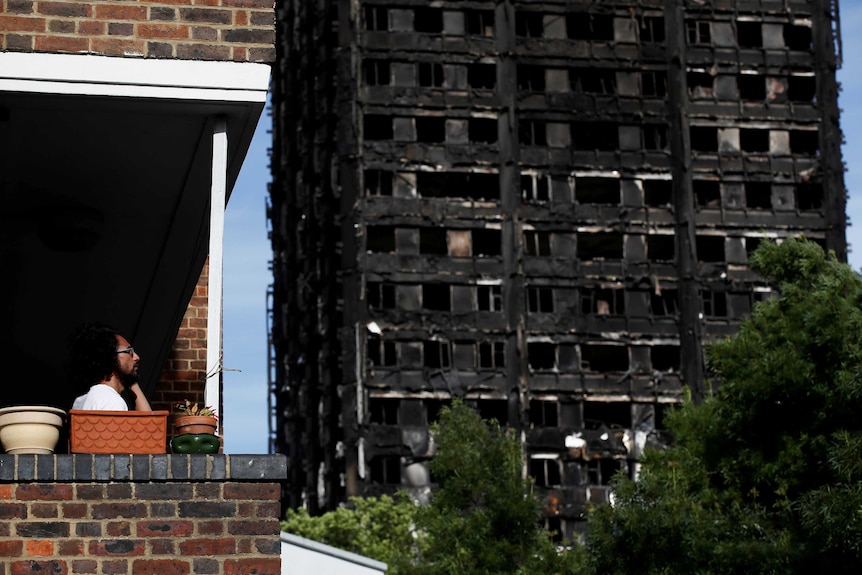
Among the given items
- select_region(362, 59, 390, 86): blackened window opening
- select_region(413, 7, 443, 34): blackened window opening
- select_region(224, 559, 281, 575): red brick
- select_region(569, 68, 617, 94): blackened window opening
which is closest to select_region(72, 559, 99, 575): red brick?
select_region(224, 559, 281, 575): red brick

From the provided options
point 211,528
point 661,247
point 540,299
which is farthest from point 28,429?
point 661,247

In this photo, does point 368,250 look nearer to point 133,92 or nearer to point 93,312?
point 93,312

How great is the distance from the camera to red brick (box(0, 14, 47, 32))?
11.6m

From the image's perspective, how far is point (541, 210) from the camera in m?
91.5

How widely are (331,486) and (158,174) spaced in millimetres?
75147

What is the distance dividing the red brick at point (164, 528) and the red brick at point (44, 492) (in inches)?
18.6

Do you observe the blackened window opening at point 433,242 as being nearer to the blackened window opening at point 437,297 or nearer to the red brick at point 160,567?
the blackened window opening at point 437,297

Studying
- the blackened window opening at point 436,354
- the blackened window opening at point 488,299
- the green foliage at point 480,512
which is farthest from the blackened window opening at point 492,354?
the green foliage at point 480,512

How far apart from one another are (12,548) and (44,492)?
0.38 metres

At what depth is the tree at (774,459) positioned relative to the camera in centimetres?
2572

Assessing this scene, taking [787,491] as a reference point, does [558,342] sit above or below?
above

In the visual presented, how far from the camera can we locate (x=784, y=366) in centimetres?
2712

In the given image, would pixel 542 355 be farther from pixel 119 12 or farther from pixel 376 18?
pixel 119 12

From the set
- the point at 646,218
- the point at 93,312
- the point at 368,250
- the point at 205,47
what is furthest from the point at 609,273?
the point at 205,47
